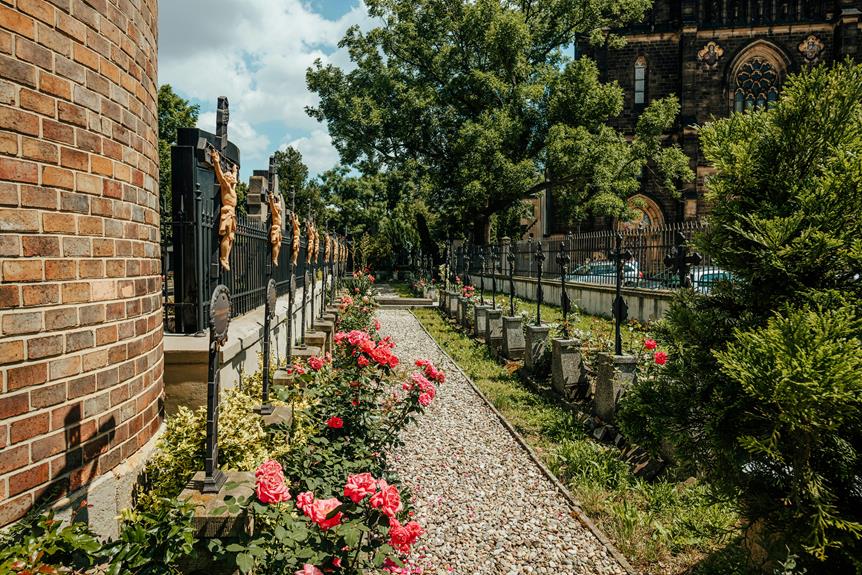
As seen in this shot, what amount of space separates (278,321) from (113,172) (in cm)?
456

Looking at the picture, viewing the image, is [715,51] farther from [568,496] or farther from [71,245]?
[71,245]

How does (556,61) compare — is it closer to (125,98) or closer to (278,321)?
(278,321)

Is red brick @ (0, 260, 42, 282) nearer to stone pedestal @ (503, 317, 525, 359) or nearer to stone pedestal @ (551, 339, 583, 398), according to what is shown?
stone pedestal @ (551, 339, 583, 398)

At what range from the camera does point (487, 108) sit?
26.5m

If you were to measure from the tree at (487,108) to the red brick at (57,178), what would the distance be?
21.8 meters

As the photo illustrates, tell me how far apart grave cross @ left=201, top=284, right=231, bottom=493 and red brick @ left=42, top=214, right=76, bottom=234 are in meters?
0.73

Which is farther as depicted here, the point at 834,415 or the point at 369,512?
the point at 369,512

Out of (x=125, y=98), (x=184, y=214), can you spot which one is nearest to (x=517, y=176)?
(x=184, y=214)

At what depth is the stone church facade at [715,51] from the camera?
1248 inches

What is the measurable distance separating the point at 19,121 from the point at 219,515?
1.87 metres

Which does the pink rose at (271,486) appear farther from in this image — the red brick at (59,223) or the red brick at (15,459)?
the red brick at (59,223)

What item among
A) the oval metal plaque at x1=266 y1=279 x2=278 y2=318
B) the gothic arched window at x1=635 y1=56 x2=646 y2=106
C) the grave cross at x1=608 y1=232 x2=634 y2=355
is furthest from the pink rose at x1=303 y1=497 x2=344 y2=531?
the gothic arched window at x1=635 y1=56 x2=646 y2=106

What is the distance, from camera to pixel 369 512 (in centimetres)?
235

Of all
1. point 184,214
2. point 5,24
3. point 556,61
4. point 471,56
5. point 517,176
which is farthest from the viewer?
point 556,61
